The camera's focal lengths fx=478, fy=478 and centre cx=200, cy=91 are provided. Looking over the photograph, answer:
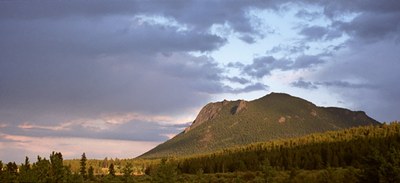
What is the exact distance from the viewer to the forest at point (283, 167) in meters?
50.0

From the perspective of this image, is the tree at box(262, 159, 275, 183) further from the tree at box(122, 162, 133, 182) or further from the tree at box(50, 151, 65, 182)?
the tree at box(50, 151, 65, 182)

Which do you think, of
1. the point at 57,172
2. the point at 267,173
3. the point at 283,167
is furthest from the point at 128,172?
the point at 283,167

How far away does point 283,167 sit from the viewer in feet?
395

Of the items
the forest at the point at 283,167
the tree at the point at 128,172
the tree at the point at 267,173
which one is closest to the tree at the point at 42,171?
the forest at the point at 283,167

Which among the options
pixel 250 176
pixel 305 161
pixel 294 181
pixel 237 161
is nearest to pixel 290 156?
pixel 305 161

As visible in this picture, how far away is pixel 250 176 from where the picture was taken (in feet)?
326

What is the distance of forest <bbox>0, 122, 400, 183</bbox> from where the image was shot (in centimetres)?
4997

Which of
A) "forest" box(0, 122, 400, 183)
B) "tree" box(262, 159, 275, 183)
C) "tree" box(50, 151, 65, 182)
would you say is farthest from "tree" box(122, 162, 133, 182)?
"tree" box(262, 159, 275, 183)

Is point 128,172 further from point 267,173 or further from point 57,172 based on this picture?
point 267,173

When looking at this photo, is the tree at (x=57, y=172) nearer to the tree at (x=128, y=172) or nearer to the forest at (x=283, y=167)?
the forest at (x=283, y=167)

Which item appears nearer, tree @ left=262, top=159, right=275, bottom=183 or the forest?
the forest

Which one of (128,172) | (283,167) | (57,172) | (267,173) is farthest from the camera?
(283,167)

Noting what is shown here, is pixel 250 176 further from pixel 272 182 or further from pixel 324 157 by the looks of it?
pixel 324 157

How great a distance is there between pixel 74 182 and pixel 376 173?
1305 inches
